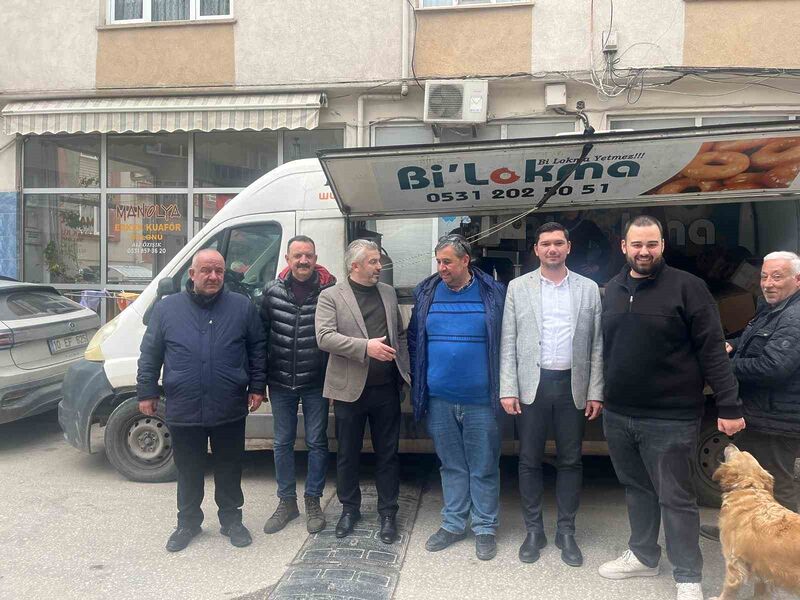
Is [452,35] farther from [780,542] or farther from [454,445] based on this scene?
[780,542]

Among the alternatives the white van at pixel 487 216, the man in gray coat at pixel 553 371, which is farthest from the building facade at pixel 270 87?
the man in gray coat at pixel 553 371

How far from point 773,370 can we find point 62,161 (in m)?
10.3

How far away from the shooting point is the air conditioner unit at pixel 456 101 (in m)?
8.50

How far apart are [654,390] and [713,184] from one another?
182cm

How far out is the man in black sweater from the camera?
315 centimetres

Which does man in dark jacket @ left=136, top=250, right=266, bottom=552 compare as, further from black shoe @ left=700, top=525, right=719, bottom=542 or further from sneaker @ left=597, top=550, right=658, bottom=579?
black shoe @ left=700, top=525, right=719, bottom=542

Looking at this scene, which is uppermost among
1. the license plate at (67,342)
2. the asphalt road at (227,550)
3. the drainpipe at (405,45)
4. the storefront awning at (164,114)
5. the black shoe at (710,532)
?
the drainpipe at (405,45)

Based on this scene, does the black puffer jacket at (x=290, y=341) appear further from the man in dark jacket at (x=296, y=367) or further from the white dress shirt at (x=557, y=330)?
the white dress shirt at (x=557, y=330)

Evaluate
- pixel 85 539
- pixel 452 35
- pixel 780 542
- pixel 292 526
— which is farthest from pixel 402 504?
pixel 452 35

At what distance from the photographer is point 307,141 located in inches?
378

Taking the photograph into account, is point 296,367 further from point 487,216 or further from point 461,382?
point 487,216

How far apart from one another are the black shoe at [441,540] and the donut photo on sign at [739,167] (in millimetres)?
2564

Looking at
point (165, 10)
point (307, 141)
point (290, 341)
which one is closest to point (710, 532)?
point (290, 341)

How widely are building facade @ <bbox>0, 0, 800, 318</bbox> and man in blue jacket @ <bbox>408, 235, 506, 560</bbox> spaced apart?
480 cm
